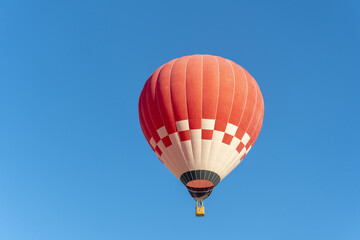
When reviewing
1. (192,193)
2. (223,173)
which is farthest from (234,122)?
(192,193)

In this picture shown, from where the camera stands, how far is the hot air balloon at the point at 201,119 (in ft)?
59.9

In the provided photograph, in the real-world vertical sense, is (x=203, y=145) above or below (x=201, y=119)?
below

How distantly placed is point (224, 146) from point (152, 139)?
308cm

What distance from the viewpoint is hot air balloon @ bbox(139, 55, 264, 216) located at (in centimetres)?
1825

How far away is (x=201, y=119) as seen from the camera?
718 inches

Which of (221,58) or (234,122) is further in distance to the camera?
(221,58)

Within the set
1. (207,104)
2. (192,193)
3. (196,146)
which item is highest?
(207,104)

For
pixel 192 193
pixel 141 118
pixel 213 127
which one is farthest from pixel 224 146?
pixel 141 118

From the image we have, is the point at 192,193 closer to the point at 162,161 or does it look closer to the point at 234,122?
the point at 162,161

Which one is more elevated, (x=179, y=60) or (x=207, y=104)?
(x=179, y=60)

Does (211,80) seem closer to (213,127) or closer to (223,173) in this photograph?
(213,127)

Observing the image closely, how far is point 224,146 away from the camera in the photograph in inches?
726

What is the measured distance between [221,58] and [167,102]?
10.8ft

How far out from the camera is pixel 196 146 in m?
18.2
